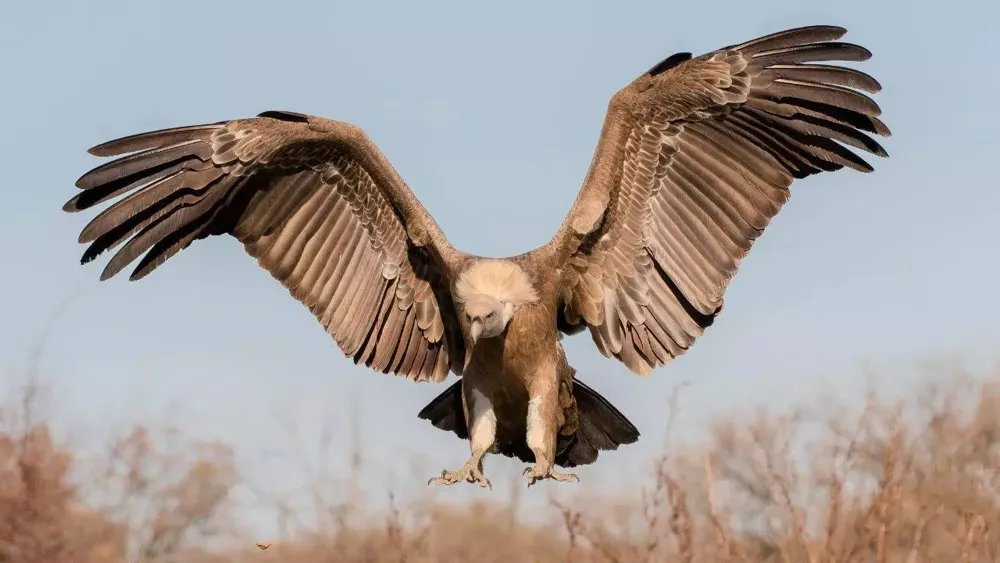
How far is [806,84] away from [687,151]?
2.48 ft

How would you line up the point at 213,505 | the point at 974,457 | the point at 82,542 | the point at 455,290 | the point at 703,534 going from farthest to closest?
the point at 213,505, the point at 82,542, the point at 974,457, the point at 703,534, the point at 455,290

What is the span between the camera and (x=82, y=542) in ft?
46.8

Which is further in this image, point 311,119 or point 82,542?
point 82,542

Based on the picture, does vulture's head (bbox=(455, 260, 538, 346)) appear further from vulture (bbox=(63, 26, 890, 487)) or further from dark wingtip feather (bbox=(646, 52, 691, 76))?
dark wingtip feather (bbox=(646, 52, 691, 76))

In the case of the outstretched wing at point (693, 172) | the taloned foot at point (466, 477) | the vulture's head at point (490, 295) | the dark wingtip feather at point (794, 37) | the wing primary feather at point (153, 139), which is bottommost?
the taloned foot at point (466, 477)

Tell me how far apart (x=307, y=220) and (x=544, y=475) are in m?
2.14

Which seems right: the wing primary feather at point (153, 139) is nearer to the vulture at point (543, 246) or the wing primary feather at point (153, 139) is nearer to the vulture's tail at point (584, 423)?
the vulture at point (543, 246)

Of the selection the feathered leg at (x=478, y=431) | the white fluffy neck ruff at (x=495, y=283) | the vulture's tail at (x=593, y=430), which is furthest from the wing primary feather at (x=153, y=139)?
the vulture's tail at (x=593, y=430)

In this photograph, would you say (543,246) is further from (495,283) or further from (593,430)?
(593,430)

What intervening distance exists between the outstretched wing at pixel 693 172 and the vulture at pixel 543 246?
1 centimetres

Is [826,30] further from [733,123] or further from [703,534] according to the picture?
[703,534]

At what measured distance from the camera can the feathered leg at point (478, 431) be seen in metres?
8.45

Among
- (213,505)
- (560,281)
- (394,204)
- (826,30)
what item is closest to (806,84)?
(826,30)

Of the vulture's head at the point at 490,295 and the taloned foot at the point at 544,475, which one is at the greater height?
the vulture's head at the point at 490,295
